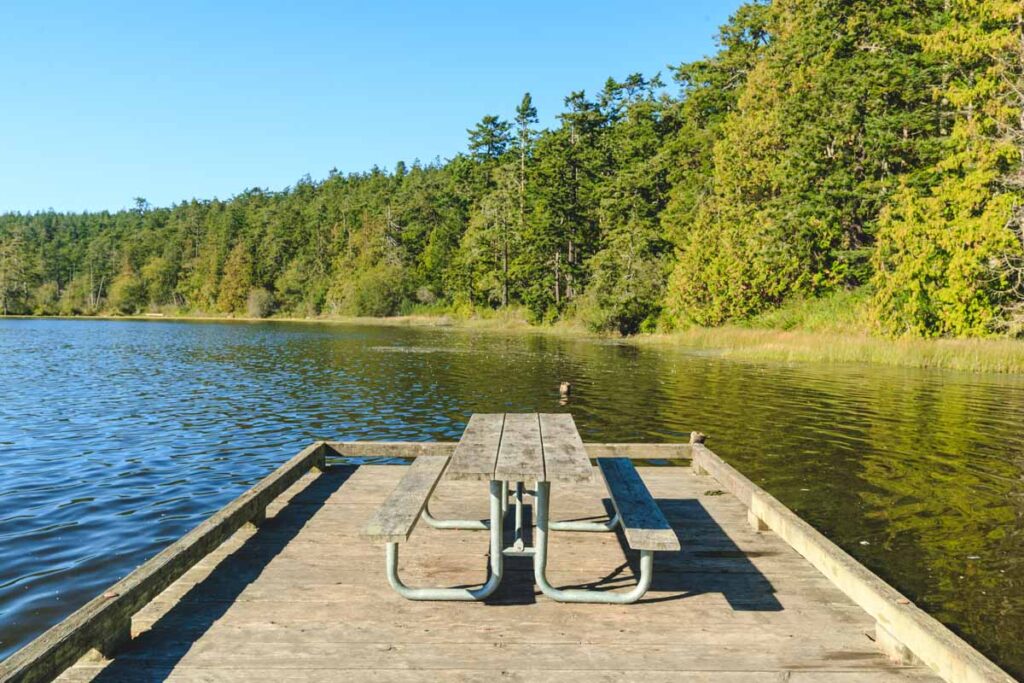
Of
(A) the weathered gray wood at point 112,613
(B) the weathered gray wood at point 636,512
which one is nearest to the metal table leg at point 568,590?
(B) the weathered gray wood at point 636,512

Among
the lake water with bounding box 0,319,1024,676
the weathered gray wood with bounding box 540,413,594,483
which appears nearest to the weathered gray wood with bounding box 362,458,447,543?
the weathered gray wood with bounding box 540,413,594,483

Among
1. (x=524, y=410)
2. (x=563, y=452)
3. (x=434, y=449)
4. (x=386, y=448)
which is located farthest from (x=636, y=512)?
(x=524, y=410)

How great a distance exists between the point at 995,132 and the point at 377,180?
103692 mm

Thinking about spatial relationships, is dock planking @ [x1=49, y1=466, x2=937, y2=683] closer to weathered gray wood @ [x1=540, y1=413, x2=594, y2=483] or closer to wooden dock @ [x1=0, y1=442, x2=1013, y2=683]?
wooden dock @ [x1=0, y1=442, x2=1013, y2=683]

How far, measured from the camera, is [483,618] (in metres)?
4.36

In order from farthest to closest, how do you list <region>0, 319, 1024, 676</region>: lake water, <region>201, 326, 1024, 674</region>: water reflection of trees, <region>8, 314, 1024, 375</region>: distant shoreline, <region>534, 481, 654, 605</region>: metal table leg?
<region>8, 314, 1024, 375</region>: distant shoreline < <region>201, 326, 1024, 674</region>: water reflection of trees < <region>0, 319, 1024, 676</region>: lake water < <region>534, 481, 654, 605</region>: metal table leg

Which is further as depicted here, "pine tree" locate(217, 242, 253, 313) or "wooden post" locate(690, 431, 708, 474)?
"pine tree" locate(217, 242, 253, 313)

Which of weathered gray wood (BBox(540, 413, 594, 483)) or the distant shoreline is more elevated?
weathered gray wood (BBox(540, 413, 594, 483))

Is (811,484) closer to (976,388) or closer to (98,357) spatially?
(976,388)

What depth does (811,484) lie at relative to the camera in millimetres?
10570

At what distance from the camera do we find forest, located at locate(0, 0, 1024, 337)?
28.7 m

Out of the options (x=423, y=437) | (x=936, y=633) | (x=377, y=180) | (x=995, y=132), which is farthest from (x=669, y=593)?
(x=377, y=180)

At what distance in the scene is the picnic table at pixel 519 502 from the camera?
168 inches

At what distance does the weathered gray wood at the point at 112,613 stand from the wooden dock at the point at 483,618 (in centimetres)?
1
